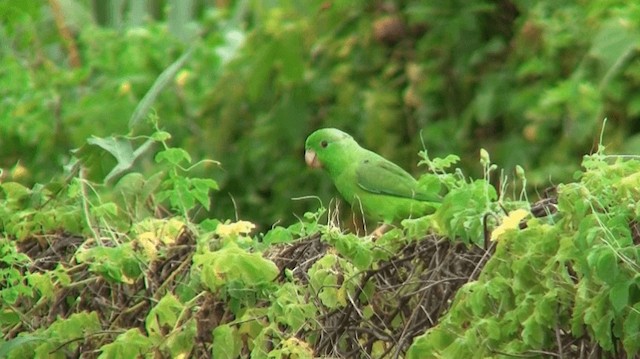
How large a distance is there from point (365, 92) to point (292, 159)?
53 cm

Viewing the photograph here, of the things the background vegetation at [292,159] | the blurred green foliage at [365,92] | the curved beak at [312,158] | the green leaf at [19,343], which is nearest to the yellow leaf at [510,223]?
the background vegetation at [292,159]

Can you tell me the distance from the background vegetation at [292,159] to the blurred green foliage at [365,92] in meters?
0.01

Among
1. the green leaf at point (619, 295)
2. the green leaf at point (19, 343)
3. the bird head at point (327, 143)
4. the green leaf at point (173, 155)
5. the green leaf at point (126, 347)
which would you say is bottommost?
the bird head at point (327, 143)

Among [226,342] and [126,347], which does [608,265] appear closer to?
[226,342]

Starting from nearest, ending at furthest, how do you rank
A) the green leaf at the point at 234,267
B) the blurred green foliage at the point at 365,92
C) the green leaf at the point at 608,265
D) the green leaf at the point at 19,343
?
1. the green leaf at the point at 608,265
2. the green leaf at the point at 234,267
3. the green leaf at the point at 19,343
4. the blurred green foliage at the point at 365,92

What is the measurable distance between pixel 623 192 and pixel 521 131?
14.7 ft

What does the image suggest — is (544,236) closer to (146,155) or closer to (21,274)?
(21,274)

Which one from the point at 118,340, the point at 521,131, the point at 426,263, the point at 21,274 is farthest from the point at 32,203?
the point at 521,131

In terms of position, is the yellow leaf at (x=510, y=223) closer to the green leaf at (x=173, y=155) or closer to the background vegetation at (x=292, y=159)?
the background vegetation at (x=292, y=159)

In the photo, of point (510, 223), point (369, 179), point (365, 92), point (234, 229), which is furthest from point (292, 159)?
point (510, 223)

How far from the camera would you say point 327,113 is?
303 inches

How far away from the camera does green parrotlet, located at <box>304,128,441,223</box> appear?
13.3 feet

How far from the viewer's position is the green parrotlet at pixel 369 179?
13.3 feet

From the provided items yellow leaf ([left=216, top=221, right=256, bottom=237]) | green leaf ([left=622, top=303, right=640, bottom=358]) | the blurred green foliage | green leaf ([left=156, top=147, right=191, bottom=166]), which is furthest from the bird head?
green leaf ([left=622, top=303, right=640, bottom=358])
